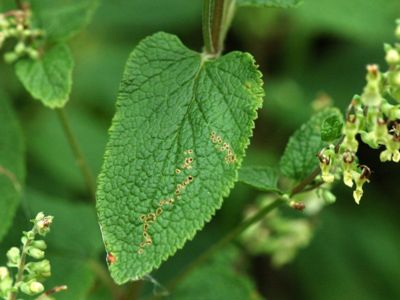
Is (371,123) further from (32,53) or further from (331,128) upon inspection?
(32,53)

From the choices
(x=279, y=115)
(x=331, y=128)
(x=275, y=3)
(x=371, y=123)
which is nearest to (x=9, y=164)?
(x=275, y=3)

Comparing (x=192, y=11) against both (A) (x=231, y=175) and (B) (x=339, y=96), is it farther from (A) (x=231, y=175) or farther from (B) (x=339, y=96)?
(A) (x=231, y=175)

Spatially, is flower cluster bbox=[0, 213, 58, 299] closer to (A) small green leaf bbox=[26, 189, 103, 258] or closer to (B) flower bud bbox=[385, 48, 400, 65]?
(A) small green leaf bbox=[26, 189, 103, 258]

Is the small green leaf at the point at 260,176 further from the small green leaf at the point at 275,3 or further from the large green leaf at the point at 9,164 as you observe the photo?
the large green leaf at the point at 9,164

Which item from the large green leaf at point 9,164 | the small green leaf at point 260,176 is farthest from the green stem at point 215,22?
the large green leaf at point 9,164

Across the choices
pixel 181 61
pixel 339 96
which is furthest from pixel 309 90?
pixel 181 61

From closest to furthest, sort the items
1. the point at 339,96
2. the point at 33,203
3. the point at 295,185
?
1. the point at 295,185
2. the point at 33,203
3. the point at 339,96
